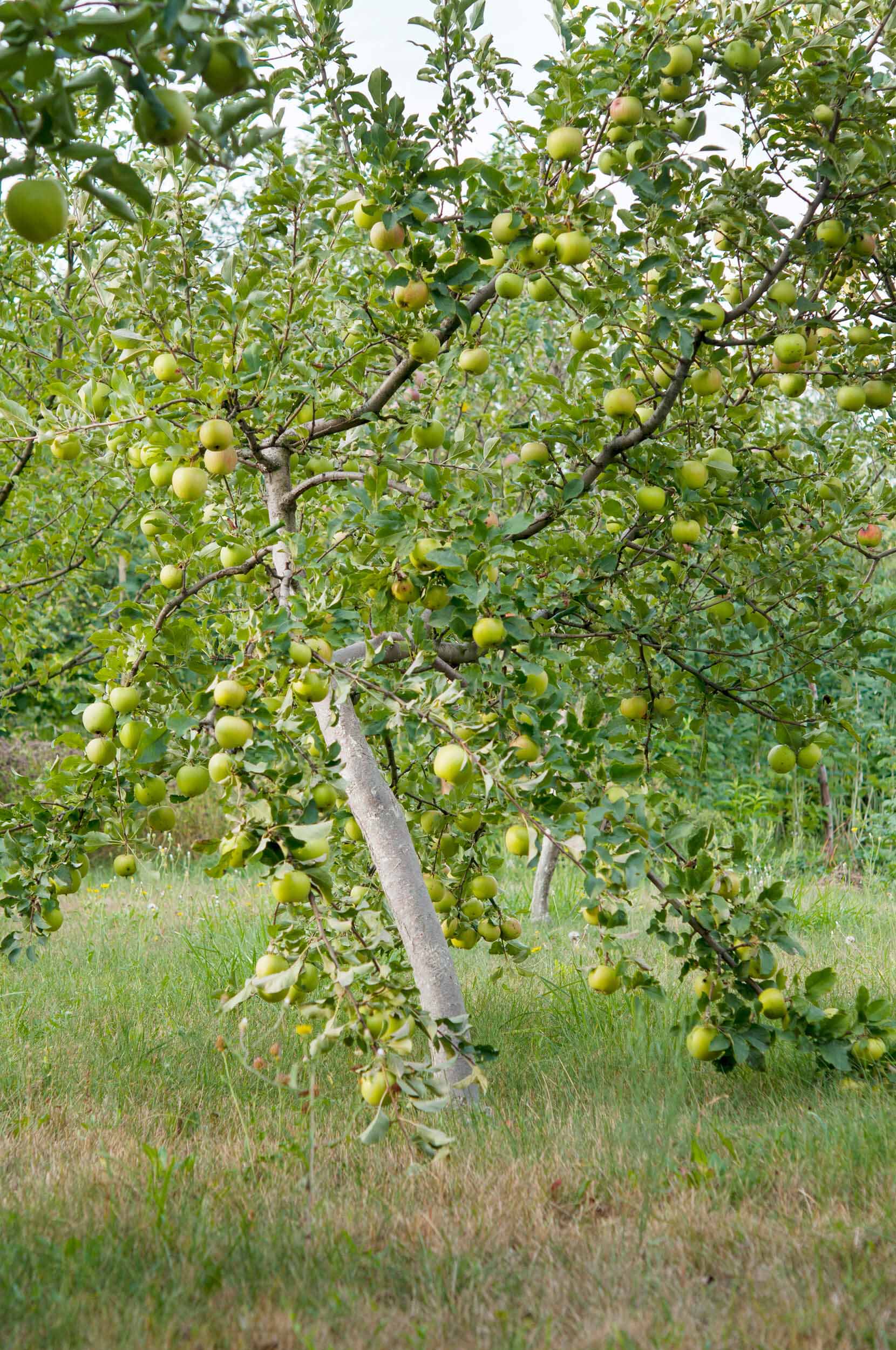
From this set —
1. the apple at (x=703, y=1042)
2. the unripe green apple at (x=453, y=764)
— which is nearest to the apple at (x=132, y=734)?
the unripe green apple at (x=453, y=764)

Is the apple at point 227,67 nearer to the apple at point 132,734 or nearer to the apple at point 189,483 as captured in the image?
the apple at point 189,483

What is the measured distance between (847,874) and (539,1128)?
4.60 m

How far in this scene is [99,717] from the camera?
229cm

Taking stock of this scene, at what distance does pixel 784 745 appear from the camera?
2.93m

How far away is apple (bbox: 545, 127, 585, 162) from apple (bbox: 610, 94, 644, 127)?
9 cm

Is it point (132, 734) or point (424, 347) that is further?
point (424, 347)

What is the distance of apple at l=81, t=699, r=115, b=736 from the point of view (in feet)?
7.47

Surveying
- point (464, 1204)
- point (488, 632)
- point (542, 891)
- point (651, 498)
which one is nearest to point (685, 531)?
point (651, 498)

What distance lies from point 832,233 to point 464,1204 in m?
2.31

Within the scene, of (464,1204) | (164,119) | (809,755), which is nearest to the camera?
(164,119)

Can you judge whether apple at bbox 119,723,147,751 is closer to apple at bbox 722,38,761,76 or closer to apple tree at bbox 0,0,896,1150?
apple tree at bbox 0,0,896,1150

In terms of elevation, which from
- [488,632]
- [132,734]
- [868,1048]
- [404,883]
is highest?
Answer: [488,632]

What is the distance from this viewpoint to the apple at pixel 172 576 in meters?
2.53

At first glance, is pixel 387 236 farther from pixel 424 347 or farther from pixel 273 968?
pixel 273 968
